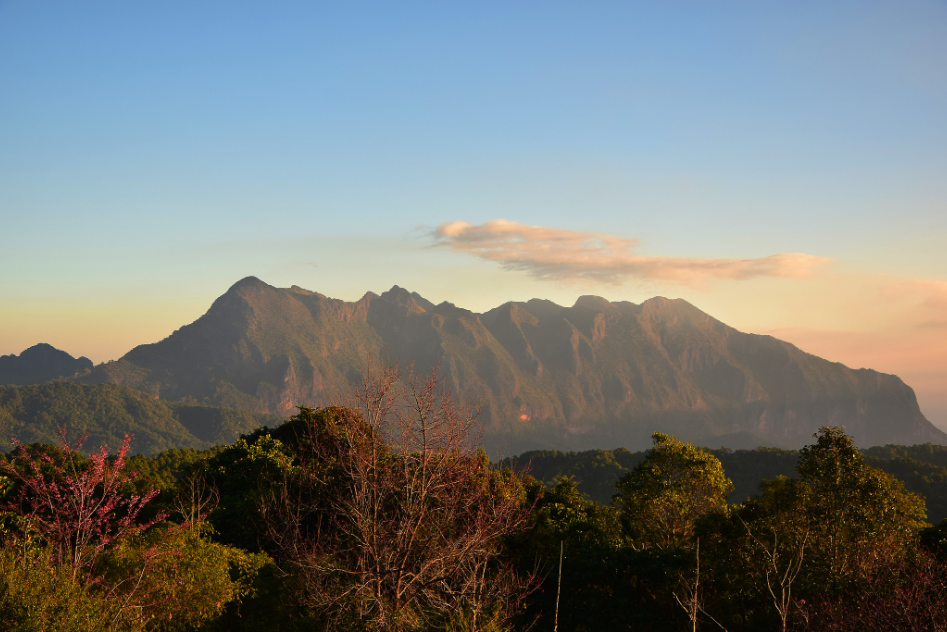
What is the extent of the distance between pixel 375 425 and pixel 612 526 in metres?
25.0

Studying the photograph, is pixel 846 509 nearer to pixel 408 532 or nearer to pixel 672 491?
pixel 672 491

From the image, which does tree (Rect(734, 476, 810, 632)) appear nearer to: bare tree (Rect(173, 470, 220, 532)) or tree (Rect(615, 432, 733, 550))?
tree (Rect(615, 432, 733, 550))

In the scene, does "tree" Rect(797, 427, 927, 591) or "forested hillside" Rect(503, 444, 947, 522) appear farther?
"forested hillside" Rect(503, 444, 947, 522)

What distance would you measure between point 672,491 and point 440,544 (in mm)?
22773

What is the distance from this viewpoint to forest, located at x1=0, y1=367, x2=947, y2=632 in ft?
55.5

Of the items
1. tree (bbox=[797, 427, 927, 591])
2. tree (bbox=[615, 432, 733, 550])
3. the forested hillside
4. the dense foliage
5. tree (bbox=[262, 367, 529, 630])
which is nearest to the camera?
tree (bbox=[262, 367, 529, 630])

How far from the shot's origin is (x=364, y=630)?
16.7m

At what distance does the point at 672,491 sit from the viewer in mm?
37969

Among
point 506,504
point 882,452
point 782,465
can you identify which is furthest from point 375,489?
point 882,452

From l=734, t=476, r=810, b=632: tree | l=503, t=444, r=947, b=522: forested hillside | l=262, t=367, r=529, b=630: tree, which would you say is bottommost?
l=503, t=444, r=947, b=522: forested hillside

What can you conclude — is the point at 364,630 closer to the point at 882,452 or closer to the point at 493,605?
the point at 493,605

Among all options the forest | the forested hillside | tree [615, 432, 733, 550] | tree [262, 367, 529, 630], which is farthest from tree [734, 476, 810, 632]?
the forested hillside

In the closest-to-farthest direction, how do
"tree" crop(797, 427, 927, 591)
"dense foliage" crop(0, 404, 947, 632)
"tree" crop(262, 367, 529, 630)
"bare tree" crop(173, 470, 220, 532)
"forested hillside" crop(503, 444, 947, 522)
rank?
"tree" crop(262, 367, 529, 630), "dense foliage" crop(0, 404, 947, 632), "tree" crop(797, 427, 927, 591), "bare tree" crop(173, 470, 220, 532), "forested hillside" crop(503, 444, 947, 522)

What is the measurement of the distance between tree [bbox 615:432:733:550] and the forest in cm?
12
